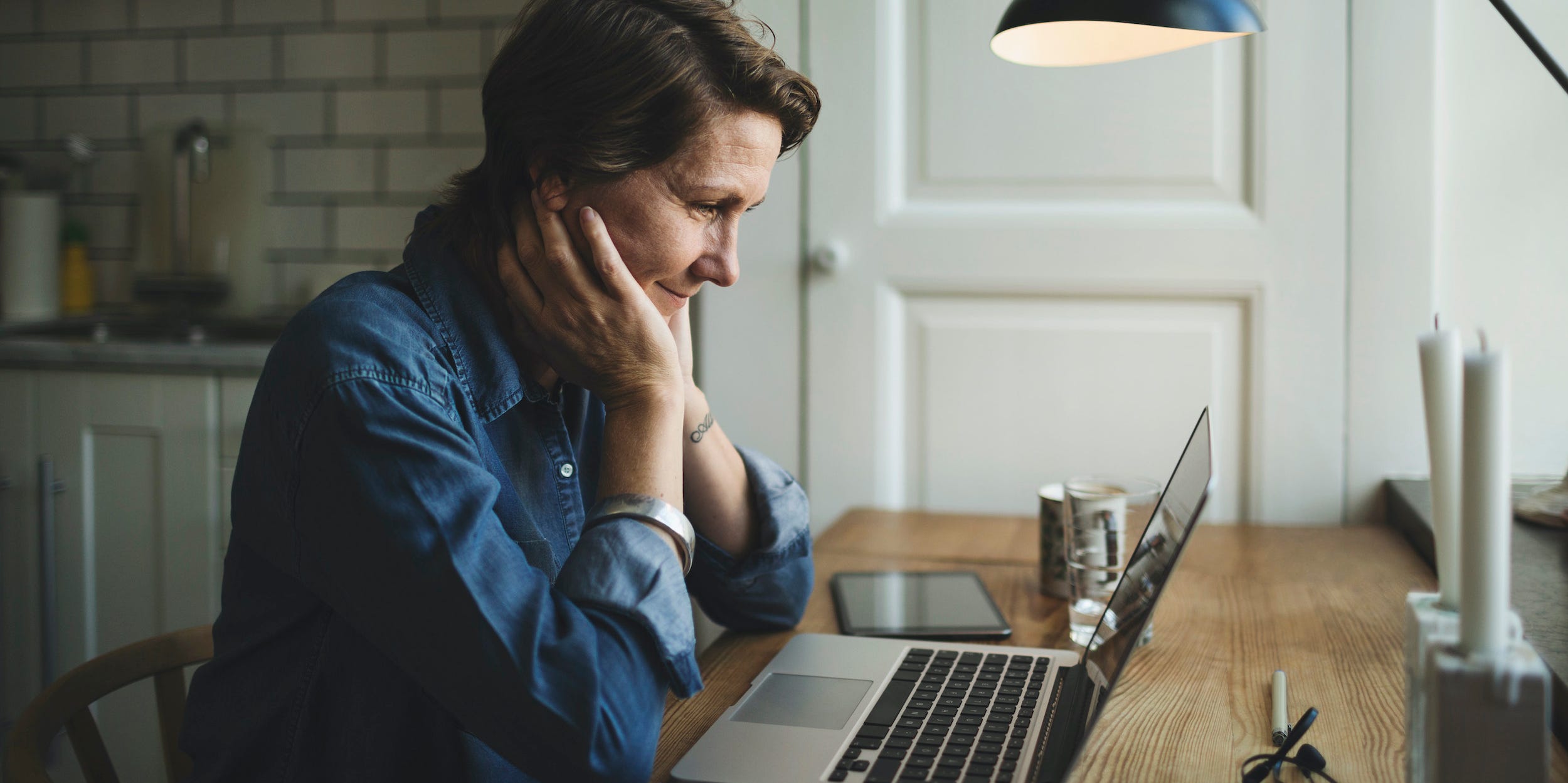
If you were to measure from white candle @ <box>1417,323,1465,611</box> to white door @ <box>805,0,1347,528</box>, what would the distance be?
1.20 meters

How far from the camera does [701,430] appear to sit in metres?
1.18

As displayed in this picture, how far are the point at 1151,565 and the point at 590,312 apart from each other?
1.60 ft

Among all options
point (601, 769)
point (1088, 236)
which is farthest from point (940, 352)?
point (601, 769)

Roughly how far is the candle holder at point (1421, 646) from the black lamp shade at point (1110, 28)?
0.60 m

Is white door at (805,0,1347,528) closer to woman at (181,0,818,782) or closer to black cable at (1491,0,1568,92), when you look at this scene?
black cable at (1491,0,1568,92)

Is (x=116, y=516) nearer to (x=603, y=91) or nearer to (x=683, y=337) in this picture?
(x=683, y=337)

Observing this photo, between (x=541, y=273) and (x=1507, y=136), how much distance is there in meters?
1.45

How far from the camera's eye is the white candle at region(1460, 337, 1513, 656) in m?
0.52

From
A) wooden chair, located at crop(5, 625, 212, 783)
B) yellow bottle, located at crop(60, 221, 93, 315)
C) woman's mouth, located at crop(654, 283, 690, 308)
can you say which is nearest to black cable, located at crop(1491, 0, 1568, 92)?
woman's mouth, located at crop(654, 283, 690, 308)

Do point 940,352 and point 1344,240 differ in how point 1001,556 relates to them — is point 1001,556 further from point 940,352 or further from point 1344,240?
point 1344,240

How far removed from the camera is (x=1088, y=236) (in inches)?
70.9

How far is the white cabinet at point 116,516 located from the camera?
2088 mm

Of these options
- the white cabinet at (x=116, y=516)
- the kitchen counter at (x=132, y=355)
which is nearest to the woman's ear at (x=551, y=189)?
the kitchen counter at (x=132, y=355)

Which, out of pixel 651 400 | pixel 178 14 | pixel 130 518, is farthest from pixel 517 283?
pixel 178 14
